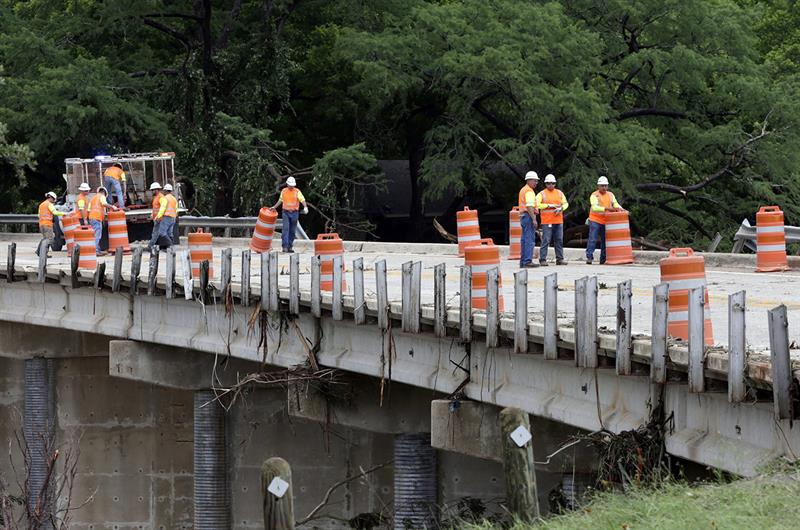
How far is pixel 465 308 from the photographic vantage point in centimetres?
1422

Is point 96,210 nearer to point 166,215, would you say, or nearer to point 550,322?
point 166,215

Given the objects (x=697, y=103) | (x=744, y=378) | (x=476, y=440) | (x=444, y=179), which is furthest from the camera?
(x=697, y=103)

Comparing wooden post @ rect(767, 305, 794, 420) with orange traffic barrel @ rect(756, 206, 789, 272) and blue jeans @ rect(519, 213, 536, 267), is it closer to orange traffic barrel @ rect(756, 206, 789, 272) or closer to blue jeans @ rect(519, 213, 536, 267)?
orange traffic barrel @ rect(756, 206, 789, 272)

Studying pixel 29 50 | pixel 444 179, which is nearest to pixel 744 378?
pixel 444 179

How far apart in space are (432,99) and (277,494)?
34.0m

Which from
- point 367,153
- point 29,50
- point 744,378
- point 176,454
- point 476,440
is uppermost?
point 29,50

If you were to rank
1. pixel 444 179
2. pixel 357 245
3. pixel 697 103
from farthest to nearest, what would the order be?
pixel 697 103
pixel 444 179
pixel 357 245

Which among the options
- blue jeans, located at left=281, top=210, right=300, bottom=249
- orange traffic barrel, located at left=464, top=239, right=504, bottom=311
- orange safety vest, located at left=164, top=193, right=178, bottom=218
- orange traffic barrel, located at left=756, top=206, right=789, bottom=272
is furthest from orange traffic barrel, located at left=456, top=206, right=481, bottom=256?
orange traffic barrel, located at left=464, top=239, right=504, bottom=311

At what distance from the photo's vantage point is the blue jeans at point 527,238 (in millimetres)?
23812

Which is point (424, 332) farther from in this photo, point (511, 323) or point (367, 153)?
point (367, 153)

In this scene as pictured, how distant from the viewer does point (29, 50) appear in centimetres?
4250

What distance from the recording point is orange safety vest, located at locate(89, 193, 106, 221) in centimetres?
2970

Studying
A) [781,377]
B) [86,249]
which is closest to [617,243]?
[86,249]

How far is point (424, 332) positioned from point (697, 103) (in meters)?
26.9
